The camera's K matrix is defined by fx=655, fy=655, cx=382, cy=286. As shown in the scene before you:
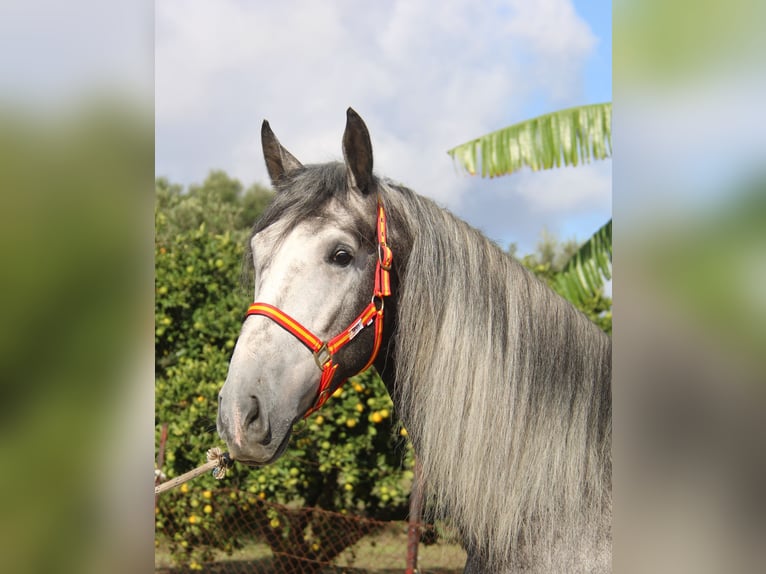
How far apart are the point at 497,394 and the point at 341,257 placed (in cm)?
58

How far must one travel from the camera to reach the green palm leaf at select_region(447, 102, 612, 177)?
5312 mm

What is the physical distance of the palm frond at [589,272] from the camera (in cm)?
545

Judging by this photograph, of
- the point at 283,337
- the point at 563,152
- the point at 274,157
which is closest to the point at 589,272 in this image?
the point at 563,152

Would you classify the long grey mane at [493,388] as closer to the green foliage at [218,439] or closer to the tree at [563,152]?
the green foliage at [218,439]

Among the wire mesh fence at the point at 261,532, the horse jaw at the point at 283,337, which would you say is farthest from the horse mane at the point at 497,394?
the wire mesh fence at the point at 261,532

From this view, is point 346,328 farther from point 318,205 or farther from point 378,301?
point 318,205

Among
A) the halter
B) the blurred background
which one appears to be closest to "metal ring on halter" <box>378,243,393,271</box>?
the halter

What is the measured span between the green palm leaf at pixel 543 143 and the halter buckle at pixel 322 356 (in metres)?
3.99
